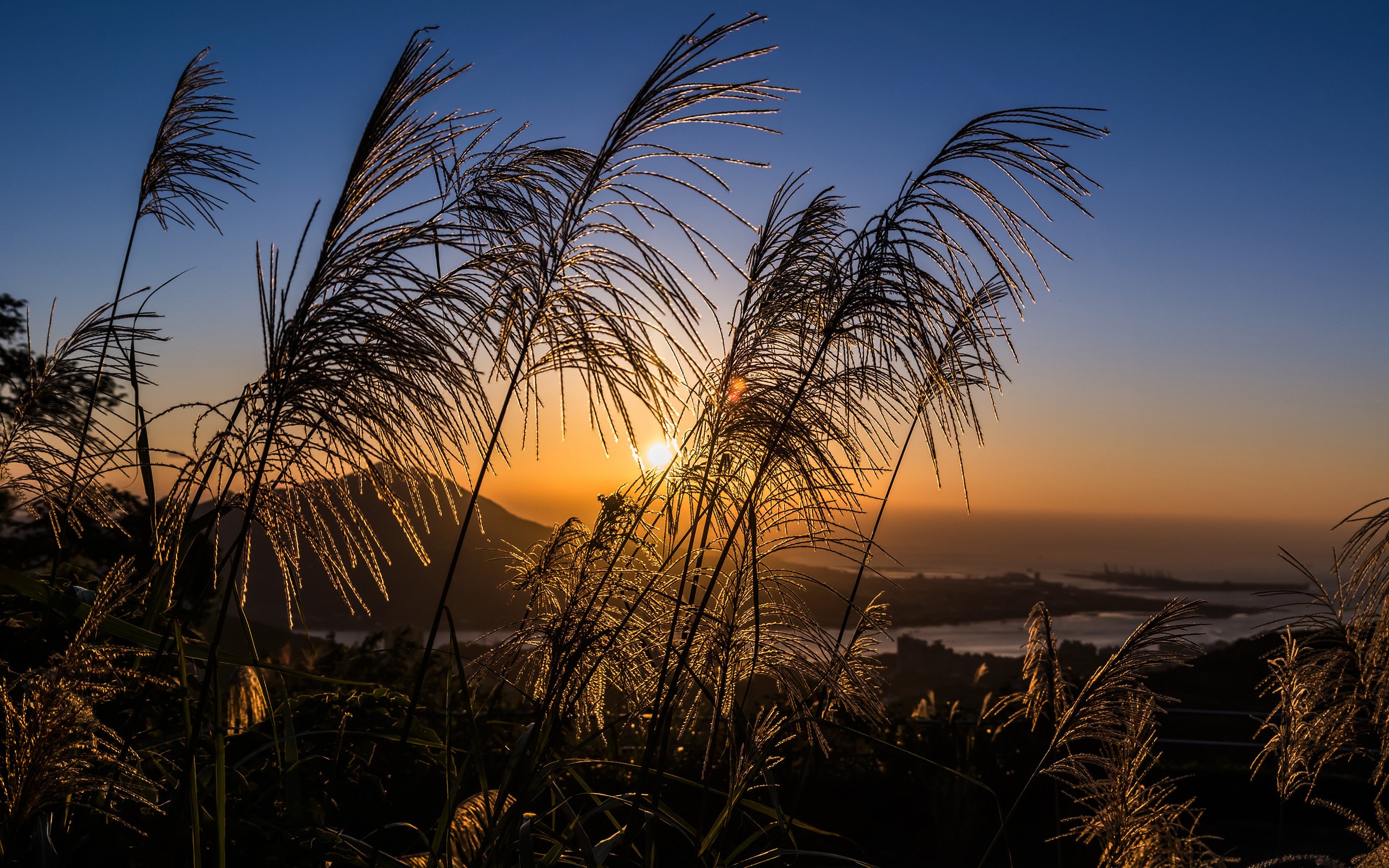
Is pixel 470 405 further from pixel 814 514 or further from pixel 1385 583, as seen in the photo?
pixel 1385 583

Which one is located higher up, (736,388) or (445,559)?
(736,388)

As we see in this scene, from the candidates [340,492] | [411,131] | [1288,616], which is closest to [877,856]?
[1288,616]

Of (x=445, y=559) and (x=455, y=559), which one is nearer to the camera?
(x=455, y=559)

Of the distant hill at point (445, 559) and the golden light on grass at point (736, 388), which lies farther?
the golden light on grass at point (736, 388)

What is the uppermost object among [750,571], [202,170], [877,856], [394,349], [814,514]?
[202,170]

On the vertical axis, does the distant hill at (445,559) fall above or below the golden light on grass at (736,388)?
below

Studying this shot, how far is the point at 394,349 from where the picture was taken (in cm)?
176

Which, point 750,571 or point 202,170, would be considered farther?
point 202,170

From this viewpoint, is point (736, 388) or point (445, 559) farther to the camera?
point (445, 559)

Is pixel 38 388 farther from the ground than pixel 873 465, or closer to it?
farther from the ground

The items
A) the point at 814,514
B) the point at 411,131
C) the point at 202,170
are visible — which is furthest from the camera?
the point at 202,170

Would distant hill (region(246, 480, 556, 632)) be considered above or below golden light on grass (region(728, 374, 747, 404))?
below

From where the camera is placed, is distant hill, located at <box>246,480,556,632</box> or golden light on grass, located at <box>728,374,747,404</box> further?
golden light on grass, located at <box>728,374,747,404</box>

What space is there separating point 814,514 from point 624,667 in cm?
61
